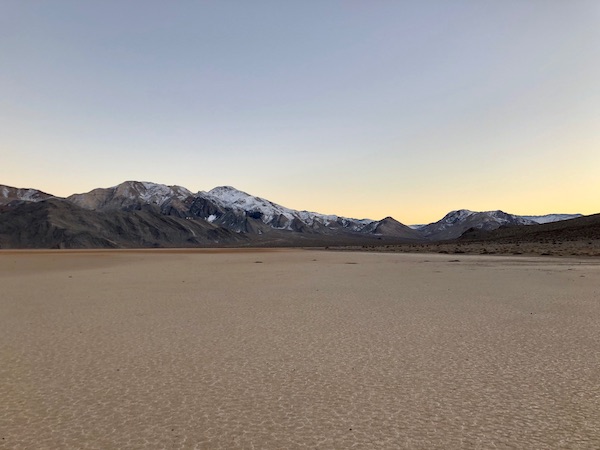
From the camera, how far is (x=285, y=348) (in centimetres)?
899

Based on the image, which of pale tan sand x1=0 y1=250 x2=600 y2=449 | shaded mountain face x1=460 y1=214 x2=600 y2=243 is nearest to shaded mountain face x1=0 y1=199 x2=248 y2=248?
shaded mountain face x1=460 y1=214 x2=600 y2=243

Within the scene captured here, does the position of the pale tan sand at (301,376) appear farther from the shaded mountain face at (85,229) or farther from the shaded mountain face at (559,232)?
the shaded mountain face at (85,229)

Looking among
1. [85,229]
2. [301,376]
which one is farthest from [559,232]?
[85,229]

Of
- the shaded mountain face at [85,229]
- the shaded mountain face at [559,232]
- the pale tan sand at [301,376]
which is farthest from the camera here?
the shaded mountain face at [85,229]

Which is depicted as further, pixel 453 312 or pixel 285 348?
pixel 453 312

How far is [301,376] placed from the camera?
283 inches

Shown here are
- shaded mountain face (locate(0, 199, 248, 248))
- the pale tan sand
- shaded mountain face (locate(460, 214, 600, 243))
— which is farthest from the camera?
shaded mountain face (locate(0, 199, 248, 248))

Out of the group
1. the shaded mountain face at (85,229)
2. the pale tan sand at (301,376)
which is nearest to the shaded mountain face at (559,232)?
the pale tan sand at (301,376)

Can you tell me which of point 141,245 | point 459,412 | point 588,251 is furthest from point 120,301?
point 141,245

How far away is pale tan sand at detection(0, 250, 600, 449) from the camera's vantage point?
16.7 ft

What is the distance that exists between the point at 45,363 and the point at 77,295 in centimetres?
1097

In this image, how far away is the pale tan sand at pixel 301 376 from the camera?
200 inches

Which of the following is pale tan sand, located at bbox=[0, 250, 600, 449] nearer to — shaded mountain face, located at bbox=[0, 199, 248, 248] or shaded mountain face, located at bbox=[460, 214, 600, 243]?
shaded mountain face, located at bbox=[460, 214, 600, 243]

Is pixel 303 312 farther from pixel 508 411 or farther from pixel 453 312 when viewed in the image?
pixel 508 411
